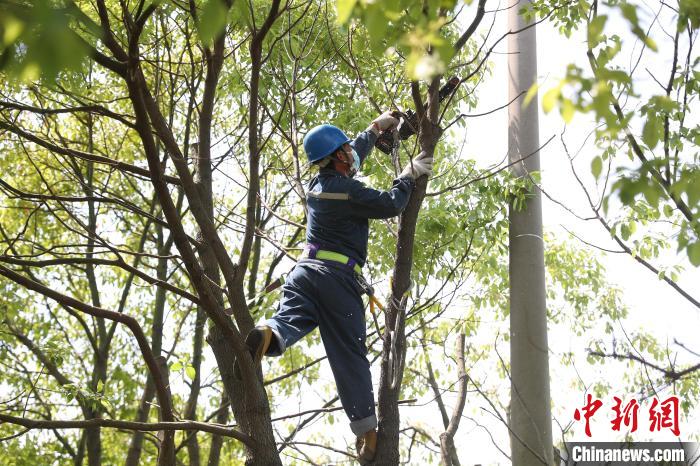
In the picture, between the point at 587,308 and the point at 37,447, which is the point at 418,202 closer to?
the point at 587,308

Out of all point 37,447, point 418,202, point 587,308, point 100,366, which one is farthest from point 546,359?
point 37,447

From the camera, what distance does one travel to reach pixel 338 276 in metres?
4.15

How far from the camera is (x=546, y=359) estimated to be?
5160 mm

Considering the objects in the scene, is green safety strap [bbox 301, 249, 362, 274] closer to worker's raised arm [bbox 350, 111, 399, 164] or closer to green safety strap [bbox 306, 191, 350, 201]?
green safety strap [bbox 306, 191, 350, 201]

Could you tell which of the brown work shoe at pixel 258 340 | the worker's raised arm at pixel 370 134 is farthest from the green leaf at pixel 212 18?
the worker's raised arm at pixel 370 134

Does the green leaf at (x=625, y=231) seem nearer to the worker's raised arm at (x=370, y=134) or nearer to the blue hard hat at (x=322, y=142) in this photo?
the worker's raised arm at (x=370, y=134)

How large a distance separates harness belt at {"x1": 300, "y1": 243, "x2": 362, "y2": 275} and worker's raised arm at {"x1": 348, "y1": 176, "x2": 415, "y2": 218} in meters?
0.23

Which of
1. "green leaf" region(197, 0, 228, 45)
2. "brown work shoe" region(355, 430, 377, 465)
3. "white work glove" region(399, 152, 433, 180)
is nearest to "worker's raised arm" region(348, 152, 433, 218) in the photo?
"white work glove" region(399, 152, 433, 180)

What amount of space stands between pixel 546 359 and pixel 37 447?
860cm

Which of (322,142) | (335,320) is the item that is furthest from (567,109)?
(322,142)

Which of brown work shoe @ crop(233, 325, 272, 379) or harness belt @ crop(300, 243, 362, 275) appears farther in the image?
harness belt @ crop(300, 243, 362, 275)

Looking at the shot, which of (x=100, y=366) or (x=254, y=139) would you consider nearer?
(x=254, y=139)

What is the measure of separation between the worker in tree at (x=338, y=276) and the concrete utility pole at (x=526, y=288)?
1.11 m

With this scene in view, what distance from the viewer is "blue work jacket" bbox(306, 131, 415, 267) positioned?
4.15m
